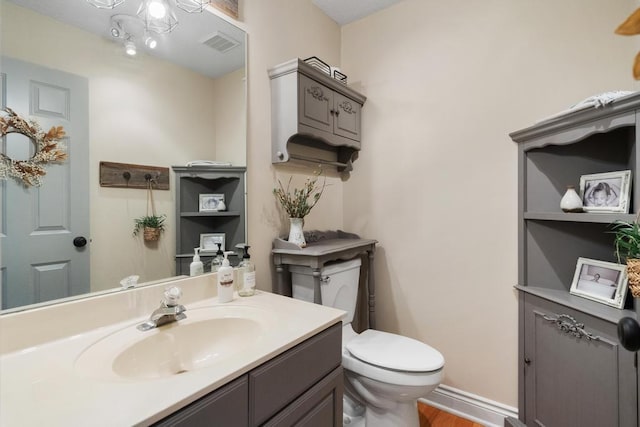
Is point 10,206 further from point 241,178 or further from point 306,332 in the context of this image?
point 306,332

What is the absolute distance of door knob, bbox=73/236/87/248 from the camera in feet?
3.04

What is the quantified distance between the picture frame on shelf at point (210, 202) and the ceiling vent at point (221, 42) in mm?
677

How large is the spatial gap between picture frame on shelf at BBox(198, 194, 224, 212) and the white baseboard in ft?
5.59

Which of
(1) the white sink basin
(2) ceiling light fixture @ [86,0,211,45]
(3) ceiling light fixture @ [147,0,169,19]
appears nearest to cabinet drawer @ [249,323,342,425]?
(1) the white sink basin

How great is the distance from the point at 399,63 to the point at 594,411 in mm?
2012

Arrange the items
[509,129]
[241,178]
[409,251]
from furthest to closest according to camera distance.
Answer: [409,251] < [509,129] < [241,178]

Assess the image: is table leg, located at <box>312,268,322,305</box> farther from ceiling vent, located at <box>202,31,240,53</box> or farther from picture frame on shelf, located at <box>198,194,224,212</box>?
ceiling vent, located at <box>202,31,240,53</box>

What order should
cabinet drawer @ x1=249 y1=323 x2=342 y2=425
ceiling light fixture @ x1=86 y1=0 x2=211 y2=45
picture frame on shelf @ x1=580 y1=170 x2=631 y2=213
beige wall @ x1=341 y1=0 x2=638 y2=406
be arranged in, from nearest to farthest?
Answer: cabinet drawer @ x1=249 y1=323 x2=342 y2=425 < ceiling light fixture @ x1=86 y1=0 x2=211 y2=45 < picture frame on shelf @ x1=580 y1=170 x2=631 y2=213 < beige wall @ x1=341 y1=0 x2=638 y2=406

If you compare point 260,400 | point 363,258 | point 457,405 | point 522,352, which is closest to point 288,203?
point 363,258

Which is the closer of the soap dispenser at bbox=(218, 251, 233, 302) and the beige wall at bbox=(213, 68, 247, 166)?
the soap dispenser at bbox=(218, 251, 233, 302)

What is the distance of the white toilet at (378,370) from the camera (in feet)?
4.19

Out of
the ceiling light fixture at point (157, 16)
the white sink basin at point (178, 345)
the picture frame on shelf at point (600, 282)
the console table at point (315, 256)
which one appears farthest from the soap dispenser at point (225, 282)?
the picture frame on shelf at point (600, 282)

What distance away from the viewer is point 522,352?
1.49 m

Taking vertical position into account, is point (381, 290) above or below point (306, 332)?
below
